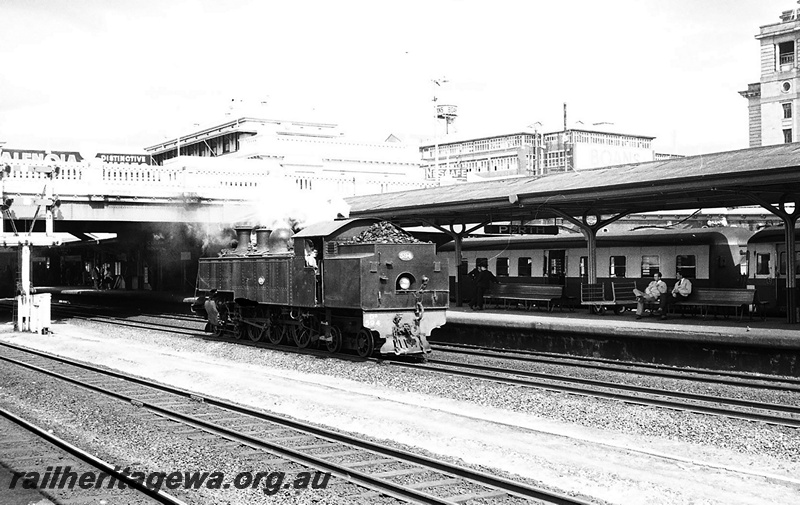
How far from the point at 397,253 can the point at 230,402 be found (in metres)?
5.65

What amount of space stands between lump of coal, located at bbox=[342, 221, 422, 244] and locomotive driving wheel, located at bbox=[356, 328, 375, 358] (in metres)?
2.04

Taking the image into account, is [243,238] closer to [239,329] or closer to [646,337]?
[239,329]

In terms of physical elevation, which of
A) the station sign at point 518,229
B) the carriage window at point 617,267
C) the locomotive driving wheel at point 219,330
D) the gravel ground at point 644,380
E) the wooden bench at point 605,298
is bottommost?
the gravel ground at point 644,380

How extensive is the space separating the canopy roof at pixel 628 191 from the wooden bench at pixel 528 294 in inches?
92.0

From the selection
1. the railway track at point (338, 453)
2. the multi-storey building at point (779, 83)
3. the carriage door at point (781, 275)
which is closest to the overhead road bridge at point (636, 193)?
the carriage door at point (781, 275)

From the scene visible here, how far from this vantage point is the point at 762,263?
2331 cm

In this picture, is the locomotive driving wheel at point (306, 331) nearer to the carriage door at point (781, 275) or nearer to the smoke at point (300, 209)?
the smoke at point (300, 209)

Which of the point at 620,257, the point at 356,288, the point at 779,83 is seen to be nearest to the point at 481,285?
the point at 620,257

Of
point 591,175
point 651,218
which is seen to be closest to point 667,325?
point 591,175

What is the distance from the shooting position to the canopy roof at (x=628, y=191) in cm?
1692

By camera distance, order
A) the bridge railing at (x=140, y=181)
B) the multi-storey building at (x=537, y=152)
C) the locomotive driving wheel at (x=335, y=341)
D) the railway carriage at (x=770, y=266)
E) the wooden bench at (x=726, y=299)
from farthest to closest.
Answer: the multi-storey building at (x=537, y=152)
the bridge railing at (x=140, y=181)
the railway carriage at (x=770, y=266)
the wooden bench at (x=726, y=299)
the locomotive driving wheel at (x=335, y=341)

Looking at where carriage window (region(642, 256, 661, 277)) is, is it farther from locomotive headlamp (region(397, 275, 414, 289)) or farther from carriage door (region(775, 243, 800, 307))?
locomotive headlamp (region(397, 275, 414, 289))

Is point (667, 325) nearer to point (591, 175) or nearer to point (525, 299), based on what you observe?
point (591, 175)

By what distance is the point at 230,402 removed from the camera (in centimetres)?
1319
